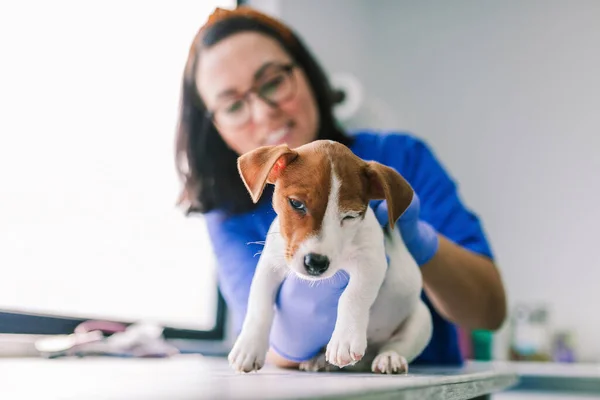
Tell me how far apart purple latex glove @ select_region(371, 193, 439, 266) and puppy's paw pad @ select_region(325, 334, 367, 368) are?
119 millimetres

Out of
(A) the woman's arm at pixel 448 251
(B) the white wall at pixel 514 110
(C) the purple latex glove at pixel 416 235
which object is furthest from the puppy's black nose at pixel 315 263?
(B) the white wall at pixel 514 110

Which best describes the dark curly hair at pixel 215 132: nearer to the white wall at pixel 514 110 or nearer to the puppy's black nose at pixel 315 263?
the puppy's black nose at pixel 315 263

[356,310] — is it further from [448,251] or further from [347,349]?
[448,251]

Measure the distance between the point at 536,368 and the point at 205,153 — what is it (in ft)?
4.94

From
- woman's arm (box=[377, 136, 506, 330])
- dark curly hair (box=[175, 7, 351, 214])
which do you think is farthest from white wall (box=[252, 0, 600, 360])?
dark curly hair (box=[175, 7, 351, 214])

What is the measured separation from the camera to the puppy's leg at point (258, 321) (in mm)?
531

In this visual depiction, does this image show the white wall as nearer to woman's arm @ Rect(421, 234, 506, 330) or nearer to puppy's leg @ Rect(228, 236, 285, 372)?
woman's arm @ Rect(421, 234, 506, 330)

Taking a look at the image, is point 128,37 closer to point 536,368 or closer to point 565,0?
point 536,368

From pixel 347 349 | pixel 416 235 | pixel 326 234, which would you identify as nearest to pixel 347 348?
pixel 347 349

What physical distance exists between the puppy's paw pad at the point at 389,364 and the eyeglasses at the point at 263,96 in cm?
30

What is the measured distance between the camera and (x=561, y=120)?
7.41 ft

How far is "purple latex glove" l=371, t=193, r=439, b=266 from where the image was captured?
62 centimetres

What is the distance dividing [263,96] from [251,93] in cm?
1

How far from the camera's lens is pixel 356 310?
1.64ft
